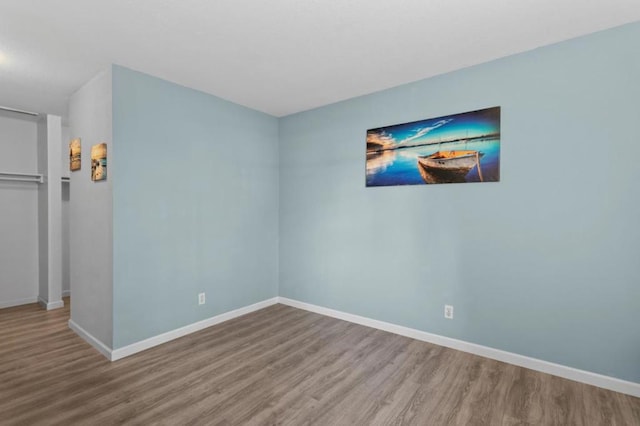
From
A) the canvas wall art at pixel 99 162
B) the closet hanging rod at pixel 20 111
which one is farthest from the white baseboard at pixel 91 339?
the closet hanging rod at pixel 20 111

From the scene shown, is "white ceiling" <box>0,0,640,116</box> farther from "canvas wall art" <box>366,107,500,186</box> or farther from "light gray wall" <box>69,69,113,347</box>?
"canvas wall art" <box>366,107,500,186</box>

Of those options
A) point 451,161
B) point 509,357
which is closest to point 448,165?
point 451,161

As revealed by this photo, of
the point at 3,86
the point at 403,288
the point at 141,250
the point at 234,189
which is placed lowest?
the point at 403,288

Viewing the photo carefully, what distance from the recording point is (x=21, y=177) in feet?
13.7

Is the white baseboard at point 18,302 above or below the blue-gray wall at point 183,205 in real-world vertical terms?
below

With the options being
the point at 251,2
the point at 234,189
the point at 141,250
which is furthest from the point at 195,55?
the point at 141,250

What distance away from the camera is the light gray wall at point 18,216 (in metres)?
4.17

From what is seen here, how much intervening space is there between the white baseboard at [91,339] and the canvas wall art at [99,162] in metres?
1.53

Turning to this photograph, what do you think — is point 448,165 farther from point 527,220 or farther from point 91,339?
point 91,339

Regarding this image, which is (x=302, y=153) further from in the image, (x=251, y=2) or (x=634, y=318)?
(x=634, y=318)

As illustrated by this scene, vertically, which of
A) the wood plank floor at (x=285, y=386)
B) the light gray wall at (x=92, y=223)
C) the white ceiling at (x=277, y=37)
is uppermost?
the white ceiling at (x=277, y=37)

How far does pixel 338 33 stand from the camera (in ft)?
7.48

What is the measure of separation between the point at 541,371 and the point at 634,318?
0.75m

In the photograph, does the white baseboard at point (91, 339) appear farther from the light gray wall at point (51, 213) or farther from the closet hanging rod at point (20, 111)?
the closet hanging rod at point (20, 111)
